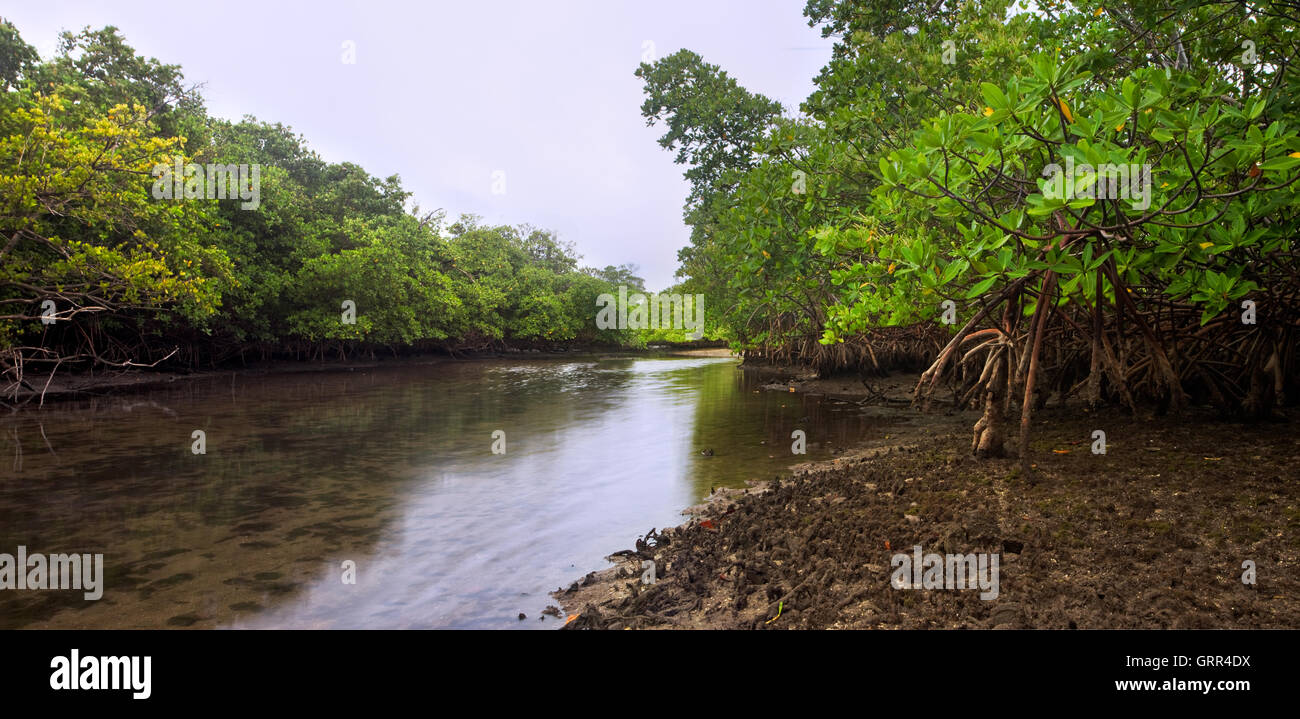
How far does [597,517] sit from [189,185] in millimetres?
17120

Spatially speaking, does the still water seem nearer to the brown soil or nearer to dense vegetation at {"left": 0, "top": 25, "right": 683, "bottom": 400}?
the brown soil

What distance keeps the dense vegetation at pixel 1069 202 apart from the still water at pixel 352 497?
2995 millimetres

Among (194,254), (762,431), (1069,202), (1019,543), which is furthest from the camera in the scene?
(194,254)

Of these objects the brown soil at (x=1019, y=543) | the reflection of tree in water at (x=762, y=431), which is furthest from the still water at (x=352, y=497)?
the brown soil at (x=1019, y=543)

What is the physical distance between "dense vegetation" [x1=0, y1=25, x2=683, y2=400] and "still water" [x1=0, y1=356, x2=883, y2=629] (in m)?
3.01

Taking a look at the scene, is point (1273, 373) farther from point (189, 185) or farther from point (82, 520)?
point (189, 185)

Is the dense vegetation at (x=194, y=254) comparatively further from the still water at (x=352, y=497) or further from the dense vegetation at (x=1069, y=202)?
the dense vegetation at (x=1069, y=202)

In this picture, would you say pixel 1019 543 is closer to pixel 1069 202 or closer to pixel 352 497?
pixel 1069 202

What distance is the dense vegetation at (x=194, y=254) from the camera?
12.6m

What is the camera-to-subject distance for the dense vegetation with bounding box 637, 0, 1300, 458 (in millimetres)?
3789

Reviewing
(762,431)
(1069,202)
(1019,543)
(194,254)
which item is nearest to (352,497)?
(1019,543)

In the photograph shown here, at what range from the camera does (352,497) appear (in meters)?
7.01

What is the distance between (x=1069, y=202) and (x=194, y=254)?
18950mm

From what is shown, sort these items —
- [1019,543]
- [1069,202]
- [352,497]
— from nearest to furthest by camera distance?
[1069,202] → [1019,543] → [352,497]
